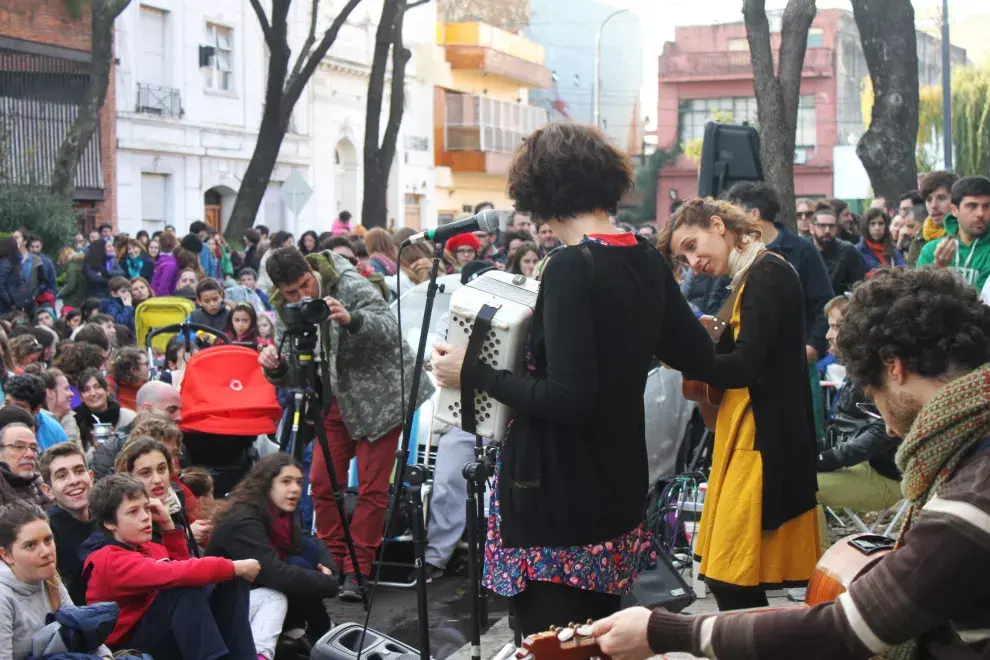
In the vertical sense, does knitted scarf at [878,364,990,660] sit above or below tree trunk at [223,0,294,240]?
below

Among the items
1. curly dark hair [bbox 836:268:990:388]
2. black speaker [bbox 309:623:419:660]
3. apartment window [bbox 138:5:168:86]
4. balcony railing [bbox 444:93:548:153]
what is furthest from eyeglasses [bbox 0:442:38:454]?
balcony railing [bbox 444:93:548:153]

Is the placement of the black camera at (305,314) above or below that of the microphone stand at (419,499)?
above

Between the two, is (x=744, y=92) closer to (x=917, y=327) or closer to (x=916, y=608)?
(x=917, y=327)

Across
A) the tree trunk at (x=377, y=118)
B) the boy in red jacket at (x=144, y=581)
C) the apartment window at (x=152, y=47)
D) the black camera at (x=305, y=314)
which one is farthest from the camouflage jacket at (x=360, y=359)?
the apartment window at (x=152, y=47)

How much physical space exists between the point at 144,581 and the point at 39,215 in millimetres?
14995

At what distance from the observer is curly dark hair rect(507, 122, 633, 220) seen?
3.57m

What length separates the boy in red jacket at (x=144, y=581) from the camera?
527cm

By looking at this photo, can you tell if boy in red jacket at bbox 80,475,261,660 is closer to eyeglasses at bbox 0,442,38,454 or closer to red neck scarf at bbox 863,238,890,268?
eyeglasses at bbox 0,442,38,454

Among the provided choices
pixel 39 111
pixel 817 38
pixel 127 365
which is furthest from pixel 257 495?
pixel 817 38

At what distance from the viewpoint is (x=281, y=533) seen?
20.1 ft

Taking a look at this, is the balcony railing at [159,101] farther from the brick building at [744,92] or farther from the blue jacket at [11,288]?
the brick building at [744,92]

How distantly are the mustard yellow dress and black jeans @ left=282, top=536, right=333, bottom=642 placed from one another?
2.24 m

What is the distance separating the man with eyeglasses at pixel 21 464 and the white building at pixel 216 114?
2148cm

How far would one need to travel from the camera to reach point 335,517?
7215 mm
